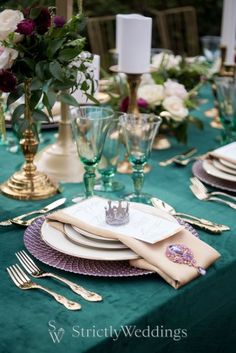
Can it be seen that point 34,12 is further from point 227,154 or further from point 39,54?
point 227,154

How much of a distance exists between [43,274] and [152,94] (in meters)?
0.87

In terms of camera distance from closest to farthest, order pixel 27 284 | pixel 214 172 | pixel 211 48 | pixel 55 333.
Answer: pixel 55 333 < pixel 27 284 < pixel 214 172 < pixel 211 48

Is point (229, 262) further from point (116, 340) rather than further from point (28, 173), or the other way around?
point (28, 173)

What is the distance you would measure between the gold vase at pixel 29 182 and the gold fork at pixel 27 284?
0.35 m

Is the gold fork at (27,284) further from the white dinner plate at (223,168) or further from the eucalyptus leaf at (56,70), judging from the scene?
the white dinner plate at (223,168)

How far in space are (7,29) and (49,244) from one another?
44 cm

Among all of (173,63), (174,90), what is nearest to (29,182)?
(174,90)

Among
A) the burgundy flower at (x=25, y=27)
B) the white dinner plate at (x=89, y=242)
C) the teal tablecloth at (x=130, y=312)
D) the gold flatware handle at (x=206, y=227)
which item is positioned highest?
the burgundy flower at (x=25, y=27)

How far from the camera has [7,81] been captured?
1194 millimetres

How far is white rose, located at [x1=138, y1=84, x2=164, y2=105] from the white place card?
24.4 inches

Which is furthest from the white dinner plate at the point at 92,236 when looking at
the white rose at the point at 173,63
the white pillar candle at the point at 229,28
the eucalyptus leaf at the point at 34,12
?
the white pillar candle at the point at 229,28

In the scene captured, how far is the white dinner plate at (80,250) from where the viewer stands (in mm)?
1050

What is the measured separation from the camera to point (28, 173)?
144cm

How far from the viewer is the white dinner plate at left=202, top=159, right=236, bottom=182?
1.48 metres
